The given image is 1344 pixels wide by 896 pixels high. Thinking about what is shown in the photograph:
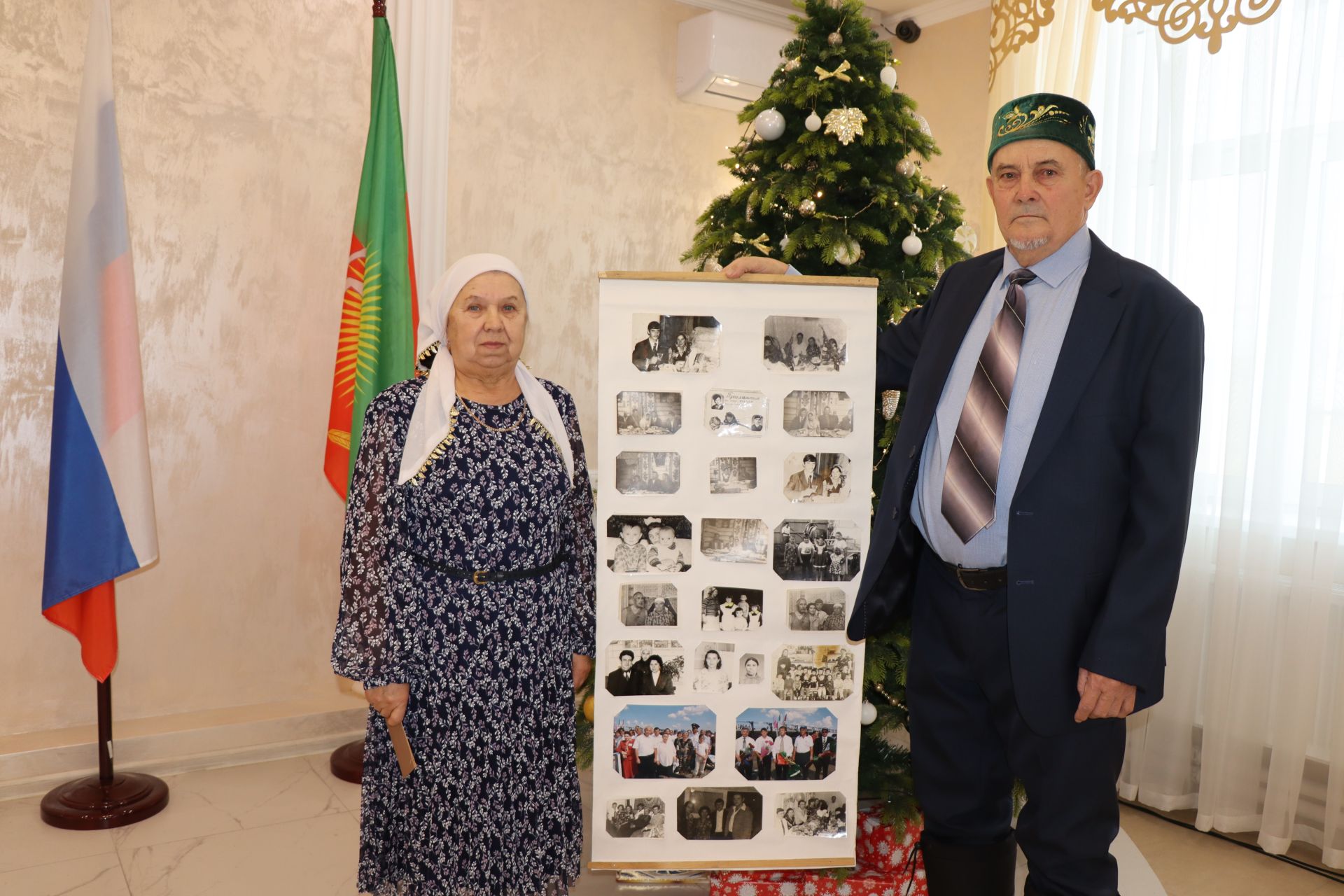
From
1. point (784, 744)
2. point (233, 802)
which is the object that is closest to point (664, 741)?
point (784, 744)

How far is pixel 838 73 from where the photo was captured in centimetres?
245

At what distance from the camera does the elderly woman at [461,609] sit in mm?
1999

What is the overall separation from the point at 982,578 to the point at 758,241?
1127 mm

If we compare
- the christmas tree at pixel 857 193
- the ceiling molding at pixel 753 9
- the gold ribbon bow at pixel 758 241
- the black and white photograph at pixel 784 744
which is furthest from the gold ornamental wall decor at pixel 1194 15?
the black and white photograph at pixel 784 744

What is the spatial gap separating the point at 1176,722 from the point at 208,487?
11.4 feet

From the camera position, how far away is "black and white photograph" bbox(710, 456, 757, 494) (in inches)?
85.0

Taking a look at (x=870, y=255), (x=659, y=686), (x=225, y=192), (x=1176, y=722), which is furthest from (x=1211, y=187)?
(x=225, y=192)

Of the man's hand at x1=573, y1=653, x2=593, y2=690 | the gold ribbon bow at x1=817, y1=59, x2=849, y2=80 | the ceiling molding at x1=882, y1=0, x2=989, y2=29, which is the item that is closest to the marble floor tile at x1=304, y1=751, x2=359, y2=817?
the man's hand at x1=573, y1=653, x2=593, y2=690

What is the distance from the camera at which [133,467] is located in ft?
9.45

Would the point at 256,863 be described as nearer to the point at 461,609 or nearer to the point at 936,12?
the point at 461,609

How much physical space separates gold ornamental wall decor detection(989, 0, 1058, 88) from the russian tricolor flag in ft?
10.2

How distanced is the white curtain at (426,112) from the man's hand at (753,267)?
1.92 meters

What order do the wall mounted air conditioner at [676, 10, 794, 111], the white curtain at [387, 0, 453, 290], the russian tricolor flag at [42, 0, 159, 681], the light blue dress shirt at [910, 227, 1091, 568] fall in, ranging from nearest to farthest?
the light blue dress shirt at [910, 227, 1091, 568] < the russian tricolor flag at [42, 0, 159, 681] < the white curtain at [387, 0, 453, 290] < the wall mounted air conditioner at [676, 10, 794, 111]

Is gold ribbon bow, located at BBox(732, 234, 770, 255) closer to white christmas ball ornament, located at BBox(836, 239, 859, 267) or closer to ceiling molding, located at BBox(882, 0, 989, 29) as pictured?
white christmas ball ornament, located at BBox(836, 239, 859, 267)
